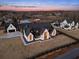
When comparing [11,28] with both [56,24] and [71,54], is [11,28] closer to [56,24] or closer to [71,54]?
[56,24]

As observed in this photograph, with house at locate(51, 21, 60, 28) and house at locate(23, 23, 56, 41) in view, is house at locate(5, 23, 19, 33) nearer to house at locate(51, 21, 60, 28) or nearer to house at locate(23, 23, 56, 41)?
house at locate(23, 23, 56, 41)

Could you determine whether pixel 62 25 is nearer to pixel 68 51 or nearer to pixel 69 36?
pixel 69 36


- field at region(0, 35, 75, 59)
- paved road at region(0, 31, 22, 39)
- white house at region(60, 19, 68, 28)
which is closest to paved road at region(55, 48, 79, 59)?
field at region(0, 35, 75, 59)

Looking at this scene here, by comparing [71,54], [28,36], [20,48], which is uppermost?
[28,36]

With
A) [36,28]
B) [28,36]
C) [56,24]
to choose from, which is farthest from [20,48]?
[56,24]

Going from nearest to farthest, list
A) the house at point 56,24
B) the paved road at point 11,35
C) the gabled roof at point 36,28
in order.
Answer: the paved road at point 11,35, the gabled roof at point 36,28, the house at point 56,24

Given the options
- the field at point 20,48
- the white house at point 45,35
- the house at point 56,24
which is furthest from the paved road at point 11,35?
the house at point 56,24

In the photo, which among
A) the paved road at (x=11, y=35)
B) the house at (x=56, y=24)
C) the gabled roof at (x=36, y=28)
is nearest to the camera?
the paved road at (x=11, y=35)

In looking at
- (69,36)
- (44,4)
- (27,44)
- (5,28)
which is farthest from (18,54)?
(69,36)

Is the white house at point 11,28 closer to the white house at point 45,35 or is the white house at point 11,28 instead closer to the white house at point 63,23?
the white house at point 45,35
